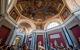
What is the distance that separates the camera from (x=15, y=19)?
603 inches

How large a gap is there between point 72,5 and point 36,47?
697 cm

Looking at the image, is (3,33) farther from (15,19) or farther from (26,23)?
(26,23)

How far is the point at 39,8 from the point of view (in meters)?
15.6

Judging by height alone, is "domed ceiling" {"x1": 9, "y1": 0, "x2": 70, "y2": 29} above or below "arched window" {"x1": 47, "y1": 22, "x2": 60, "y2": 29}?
above

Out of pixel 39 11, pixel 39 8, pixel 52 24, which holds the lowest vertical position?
pixel 52 24

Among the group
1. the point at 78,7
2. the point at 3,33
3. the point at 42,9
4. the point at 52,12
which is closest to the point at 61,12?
the point at 52,12

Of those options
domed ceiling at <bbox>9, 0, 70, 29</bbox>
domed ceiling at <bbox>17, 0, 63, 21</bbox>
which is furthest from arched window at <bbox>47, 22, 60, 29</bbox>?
domed ceiling at <bbox>17, 0, 63, 21</bbox>

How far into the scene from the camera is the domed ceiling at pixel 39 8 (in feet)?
47.6

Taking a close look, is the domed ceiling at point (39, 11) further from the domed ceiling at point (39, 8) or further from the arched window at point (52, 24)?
the arched window at point (52, 24)

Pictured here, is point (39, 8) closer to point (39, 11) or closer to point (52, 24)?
point (39, 11)

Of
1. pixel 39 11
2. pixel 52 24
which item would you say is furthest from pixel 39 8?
pixel 52 24

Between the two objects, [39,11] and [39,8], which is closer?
[39,8]

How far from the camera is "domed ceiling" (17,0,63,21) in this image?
14.5 meters

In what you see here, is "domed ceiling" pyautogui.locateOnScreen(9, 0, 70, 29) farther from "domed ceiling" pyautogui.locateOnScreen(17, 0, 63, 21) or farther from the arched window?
the arched window
